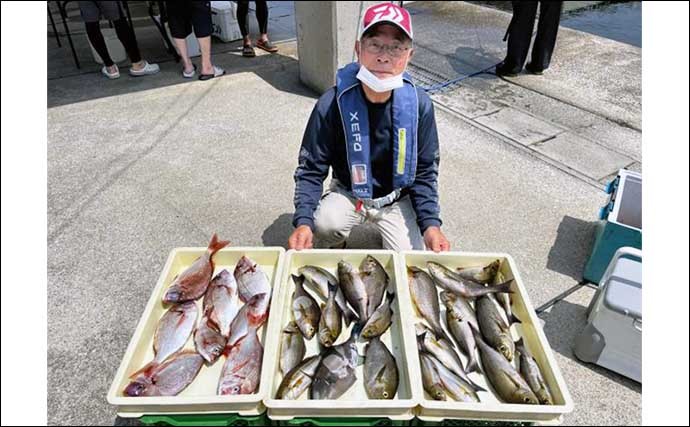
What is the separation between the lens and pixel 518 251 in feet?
9.60

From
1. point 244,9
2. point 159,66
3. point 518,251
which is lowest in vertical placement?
point 518,251

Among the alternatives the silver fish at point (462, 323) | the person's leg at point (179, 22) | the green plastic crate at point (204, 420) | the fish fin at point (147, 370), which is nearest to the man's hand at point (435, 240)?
the silver fish at point (462, 323)

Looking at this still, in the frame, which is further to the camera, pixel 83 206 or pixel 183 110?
pixel 183 110

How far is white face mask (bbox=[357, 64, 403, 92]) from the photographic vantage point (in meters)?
2.12

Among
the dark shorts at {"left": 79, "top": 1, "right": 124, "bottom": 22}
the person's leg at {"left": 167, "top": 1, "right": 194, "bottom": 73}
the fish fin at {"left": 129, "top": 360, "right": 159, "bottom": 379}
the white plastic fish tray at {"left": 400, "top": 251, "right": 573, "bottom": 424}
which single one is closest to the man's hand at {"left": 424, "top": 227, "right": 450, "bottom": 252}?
the white plastic fish tray at {"left": 400, "top": 251, "right": 573, "bottom": 424}

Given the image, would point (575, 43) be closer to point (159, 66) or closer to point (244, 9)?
point (244, 9)

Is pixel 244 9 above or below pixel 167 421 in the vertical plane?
above

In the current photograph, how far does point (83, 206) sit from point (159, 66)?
131 inches

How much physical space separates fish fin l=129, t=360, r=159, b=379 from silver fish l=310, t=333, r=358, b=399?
63 centimetres

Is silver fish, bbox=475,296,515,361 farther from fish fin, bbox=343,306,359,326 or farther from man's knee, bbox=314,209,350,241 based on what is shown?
man's knee, bbox=314,209,350,241

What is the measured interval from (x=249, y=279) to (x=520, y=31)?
4728 mm

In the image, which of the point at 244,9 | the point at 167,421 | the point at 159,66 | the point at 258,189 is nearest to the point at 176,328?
the point at 167,421

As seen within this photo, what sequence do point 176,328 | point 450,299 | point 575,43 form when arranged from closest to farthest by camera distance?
1. point 176,328
2. point 450,299
3. point 575,43

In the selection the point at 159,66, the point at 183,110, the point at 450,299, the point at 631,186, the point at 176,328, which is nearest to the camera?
the point at 176,328
